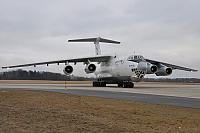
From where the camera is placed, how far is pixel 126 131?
636 cm

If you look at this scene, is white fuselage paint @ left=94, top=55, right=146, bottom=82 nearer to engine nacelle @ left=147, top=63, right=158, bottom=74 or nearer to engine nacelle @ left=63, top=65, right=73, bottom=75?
engine nacelle @ left=147, top=63, right=158, bottom=74

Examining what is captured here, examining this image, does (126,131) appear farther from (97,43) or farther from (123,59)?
(97,43)

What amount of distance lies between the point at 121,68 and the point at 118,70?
78 cm

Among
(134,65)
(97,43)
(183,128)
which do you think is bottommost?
(183,128)

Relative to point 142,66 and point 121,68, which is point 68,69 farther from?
point 142,66

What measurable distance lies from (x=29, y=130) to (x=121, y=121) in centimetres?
250

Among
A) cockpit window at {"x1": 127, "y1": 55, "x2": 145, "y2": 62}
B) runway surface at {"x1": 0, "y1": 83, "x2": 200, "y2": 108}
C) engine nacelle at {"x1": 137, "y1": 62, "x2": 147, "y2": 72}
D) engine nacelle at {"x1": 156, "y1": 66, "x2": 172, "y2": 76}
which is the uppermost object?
cockpit window at {"x1": 127, "y1": 55, "x2": 145, "y2": 62}

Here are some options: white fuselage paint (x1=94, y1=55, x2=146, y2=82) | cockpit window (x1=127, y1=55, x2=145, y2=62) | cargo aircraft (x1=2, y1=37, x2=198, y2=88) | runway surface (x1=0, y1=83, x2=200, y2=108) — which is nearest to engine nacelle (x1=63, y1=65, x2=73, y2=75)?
cargo aircraft (x1=2, y1=37, x2=198, y2=88)

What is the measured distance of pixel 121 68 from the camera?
3188cm

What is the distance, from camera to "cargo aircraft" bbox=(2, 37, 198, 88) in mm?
29734

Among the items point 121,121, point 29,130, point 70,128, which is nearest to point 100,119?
point 121,121

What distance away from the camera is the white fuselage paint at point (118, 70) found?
98.8 feet

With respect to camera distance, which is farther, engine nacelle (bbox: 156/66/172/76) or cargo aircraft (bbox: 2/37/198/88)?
engine nacelle (bbox: 156/66/172/76)

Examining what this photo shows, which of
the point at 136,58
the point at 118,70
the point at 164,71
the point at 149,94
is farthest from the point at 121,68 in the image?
the point at 149,94
